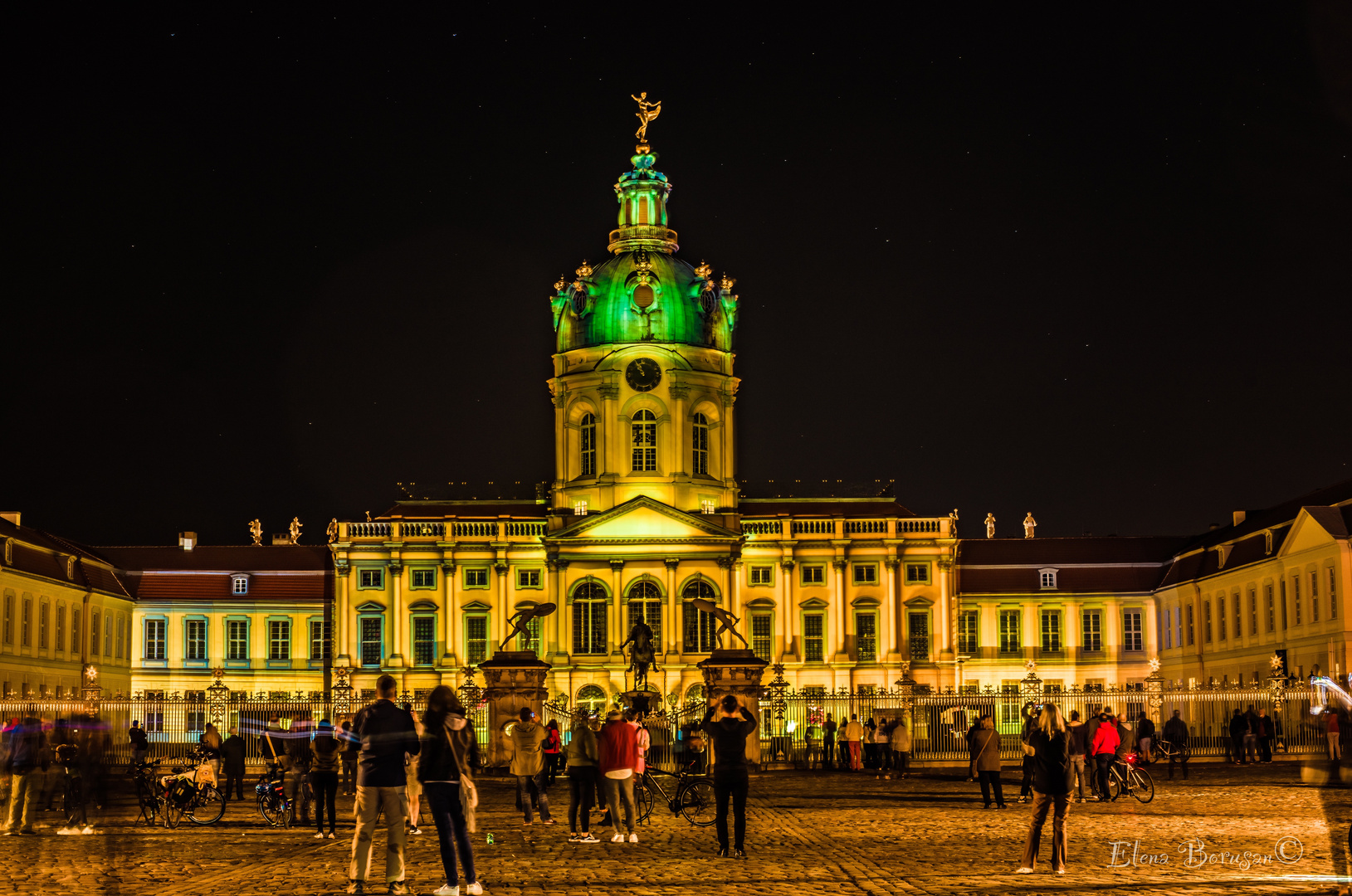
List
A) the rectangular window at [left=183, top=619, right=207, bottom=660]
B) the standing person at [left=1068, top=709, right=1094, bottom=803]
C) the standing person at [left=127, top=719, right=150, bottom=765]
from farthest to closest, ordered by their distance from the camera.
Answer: the rectangular window at [left=183, top=619, right=207, bottom=660] < the standing person at [left=127, top=719, right=150, bottom=765] < the standing person at [left=1068, top=709, right=1094, bottom=803]

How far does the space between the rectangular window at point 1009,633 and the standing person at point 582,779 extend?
6513 centimetres

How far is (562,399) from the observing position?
86.4 metres

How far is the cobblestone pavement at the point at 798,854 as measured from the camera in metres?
18.1

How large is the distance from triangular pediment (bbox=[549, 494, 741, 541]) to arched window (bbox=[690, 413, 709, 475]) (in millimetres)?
4010

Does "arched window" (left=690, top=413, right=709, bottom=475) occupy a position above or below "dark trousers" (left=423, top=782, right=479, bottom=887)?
above

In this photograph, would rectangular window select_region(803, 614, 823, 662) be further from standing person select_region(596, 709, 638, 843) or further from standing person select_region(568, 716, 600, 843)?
standing person select_region(596, 709, 638, 843)

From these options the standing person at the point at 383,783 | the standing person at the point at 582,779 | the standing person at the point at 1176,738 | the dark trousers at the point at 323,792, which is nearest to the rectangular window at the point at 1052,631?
the standing person at the point at 1176,738

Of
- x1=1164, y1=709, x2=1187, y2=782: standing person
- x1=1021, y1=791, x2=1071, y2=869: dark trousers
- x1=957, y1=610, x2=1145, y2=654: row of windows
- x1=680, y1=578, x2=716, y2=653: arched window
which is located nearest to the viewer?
x1=1021, y1=791, x2=1071, y2=869: dark trousers

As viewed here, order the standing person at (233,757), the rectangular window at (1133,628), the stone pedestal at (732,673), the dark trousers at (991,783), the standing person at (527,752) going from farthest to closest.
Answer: the rectangular window at (1133,628) < the stone pedestal at (732,673) < the standing person at (233,757) < the dark trousers at (991,783) < the standing person at (527,752)

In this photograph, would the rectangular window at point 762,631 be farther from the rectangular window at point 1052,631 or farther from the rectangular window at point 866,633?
the rectangular window at point 1052,631

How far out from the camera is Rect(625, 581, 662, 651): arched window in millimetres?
82688

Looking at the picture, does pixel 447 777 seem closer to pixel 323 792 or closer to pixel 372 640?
pixel 323 792

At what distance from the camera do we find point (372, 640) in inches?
3344

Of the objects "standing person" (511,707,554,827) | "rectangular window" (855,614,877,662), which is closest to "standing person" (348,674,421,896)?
"standing person" (511,707,554,827)
